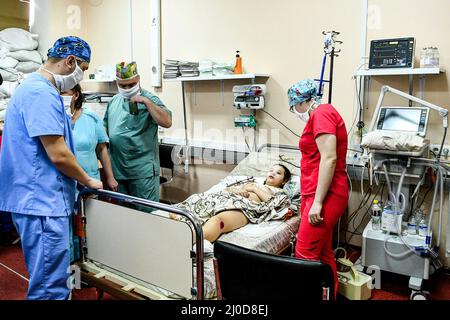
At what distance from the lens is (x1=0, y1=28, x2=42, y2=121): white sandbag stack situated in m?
3.93

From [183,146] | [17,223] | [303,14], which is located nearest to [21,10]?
[183,146]

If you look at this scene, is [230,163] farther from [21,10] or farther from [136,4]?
[21,10]

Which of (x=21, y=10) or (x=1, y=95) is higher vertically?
(x=21, y=10)

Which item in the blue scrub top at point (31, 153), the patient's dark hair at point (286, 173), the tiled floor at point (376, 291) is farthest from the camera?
the patient's dark hair at point (286, 173)

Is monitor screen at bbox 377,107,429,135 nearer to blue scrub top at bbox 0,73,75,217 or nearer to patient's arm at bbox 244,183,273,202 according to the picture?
patient's arm at bbox 244,183,273,202

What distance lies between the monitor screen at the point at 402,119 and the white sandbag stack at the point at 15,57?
134 inches

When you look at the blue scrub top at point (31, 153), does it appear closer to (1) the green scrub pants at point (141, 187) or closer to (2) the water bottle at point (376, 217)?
(1) the green scrub pants at point (141, 187)

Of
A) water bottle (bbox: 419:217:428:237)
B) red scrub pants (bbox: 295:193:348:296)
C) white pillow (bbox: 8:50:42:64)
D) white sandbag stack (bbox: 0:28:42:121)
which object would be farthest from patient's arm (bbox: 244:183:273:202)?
white pillow (bbox: 8:50:42:64)

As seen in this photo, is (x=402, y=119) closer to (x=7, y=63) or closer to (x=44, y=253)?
(x=44, y=253)

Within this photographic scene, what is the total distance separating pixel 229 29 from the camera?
11.9ft

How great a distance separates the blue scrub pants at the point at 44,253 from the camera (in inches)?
65.7

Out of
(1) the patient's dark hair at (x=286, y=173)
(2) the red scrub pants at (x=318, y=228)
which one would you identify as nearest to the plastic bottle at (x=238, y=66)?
(1) the patient's dark hair at (x=286, y=173)
